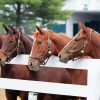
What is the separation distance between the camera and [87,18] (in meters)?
44.2

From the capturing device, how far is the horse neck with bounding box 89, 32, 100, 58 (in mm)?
6260

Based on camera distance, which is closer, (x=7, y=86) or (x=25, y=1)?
(x=7, y=86)

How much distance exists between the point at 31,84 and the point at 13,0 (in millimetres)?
28663

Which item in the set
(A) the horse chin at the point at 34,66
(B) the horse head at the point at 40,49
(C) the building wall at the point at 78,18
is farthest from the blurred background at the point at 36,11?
(A) the horse chin at the point at 34,66

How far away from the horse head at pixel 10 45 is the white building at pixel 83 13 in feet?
106

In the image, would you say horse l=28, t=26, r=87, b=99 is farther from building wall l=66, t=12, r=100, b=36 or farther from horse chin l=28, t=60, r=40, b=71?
building wall l=66, t=12, r=100, b=36

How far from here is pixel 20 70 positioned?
7070 millimetres

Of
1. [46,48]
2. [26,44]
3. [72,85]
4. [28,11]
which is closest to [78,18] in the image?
[28,11]

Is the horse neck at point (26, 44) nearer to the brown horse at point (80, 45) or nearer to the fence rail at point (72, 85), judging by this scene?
the fence rail at point (72, 85)

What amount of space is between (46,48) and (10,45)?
707 millimetres

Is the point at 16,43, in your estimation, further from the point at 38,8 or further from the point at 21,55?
the point at 38,8

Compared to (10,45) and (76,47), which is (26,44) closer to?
(10,45)

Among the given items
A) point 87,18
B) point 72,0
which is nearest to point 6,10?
point 72,0

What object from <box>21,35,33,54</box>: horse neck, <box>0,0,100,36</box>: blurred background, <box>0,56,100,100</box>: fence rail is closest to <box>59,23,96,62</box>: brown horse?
<box>0,56,100,100</box>: fence rail
